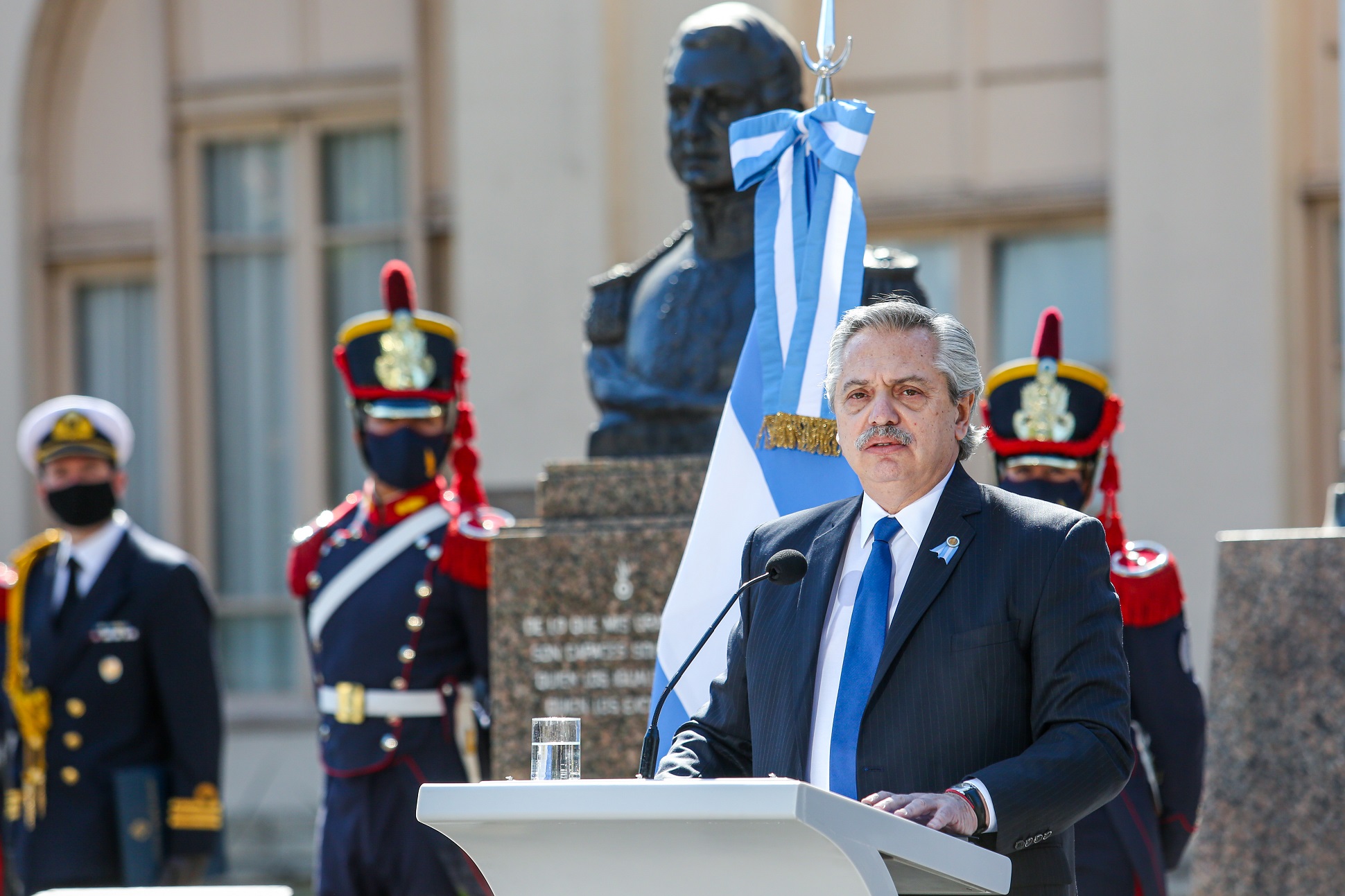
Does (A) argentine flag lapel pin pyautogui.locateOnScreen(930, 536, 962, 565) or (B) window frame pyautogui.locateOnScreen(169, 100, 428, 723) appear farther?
(B) window frame pyautogui.locateOnScreen(169, 100, 428, 723)

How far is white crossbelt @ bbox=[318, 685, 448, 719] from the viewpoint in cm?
499

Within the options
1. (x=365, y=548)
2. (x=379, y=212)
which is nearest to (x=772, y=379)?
(x=365, y=548)

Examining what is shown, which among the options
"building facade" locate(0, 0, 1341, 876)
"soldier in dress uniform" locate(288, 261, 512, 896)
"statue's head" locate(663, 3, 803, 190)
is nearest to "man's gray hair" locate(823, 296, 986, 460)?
"statue's head" locate(663, 3, 803, 190)

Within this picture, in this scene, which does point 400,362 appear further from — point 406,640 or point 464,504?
point 406,640

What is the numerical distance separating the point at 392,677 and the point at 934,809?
282 centimetres

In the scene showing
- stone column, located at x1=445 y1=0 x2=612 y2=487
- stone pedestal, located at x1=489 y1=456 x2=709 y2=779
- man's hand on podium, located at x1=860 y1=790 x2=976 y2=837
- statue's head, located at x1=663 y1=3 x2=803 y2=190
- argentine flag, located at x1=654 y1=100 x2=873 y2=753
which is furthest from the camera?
stone column, located at x1=445 y1=0 x2=612 y2=487

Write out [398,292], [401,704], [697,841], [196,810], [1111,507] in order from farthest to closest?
[196,810], [398,292], [401,704], [1111,507], [697,841]

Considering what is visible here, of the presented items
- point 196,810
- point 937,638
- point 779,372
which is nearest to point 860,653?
point 937,638

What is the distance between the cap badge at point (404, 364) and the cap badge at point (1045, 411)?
5.31 ft

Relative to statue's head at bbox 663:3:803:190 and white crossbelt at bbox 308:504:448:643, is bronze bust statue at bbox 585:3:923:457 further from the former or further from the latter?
white crossbelt at bbox 308:504:448:643

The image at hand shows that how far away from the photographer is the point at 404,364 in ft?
17.1

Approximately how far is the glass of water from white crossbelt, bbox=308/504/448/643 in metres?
2.71

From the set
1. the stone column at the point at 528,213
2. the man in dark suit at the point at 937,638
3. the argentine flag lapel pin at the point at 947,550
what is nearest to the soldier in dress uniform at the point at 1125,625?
the man in dark suit at the point at 937,638

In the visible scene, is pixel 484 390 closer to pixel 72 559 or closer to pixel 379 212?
pixel 379 212
